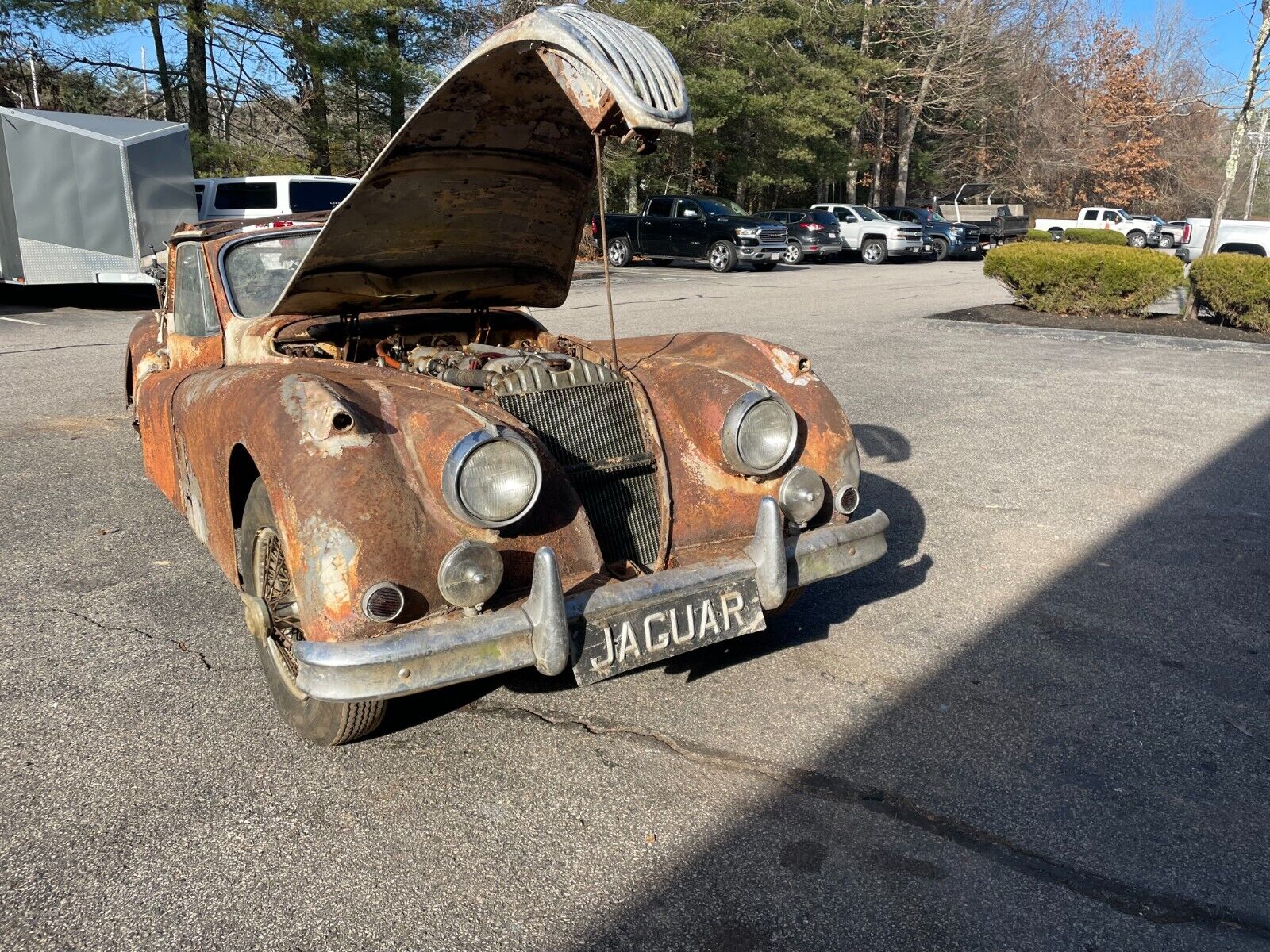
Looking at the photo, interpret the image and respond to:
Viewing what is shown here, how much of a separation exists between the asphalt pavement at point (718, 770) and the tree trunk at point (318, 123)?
18756 mm

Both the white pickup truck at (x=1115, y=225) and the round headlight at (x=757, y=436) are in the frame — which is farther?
the white pickup truck at (x=1115, y=225)

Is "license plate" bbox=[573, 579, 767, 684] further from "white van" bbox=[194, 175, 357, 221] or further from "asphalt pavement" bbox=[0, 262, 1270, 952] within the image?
"white van" bbox=[194, 175, 357, 221]

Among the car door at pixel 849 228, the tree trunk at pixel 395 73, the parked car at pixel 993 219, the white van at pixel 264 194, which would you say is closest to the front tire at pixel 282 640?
the white van at pixel 264 194

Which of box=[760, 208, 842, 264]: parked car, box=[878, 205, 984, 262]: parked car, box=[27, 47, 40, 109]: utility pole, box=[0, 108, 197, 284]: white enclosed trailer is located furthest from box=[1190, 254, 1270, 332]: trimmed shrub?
box=[27, 47, 40, 109]: utility pole

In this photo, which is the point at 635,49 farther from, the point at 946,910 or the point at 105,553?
the point at 105,553

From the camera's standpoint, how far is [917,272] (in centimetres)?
2664

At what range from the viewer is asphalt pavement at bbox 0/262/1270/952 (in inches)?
99.9

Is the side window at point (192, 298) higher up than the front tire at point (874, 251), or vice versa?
the side window at point (192, 298)

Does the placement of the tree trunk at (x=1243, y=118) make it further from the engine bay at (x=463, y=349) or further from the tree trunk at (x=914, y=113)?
the tree trunk at (x=914, y=113)

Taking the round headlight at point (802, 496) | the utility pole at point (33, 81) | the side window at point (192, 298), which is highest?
the utility pole at point (33, 81)

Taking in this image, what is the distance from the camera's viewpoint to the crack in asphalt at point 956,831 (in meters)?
2.54

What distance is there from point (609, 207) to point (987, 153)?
81.8 feet

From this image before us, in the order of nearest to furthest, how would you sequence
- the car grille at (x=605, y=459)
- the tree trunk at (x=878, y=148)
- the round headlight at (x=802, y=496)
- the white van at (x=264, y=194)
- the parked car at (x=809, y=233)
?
the car grille at (x=605, y=459) < the round headlight at (x=802, y=496) < the white van at (x=264, y=194) < the parked car at (x=809, y=233) < the tree trunk at (x=878, y=148)

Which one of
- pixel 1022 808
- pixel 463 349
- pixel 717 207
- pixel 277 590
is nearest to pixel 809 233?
pixel 717 207
